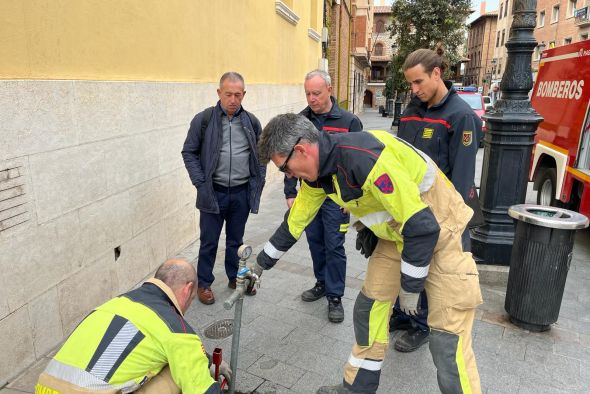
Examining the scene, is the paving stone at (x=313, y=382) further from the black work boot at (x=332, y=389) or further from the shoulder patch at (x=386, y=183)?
the shoulder patch at (x=386, y=183)

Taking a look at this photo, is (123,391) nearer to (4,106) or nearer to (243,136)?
(4,106)

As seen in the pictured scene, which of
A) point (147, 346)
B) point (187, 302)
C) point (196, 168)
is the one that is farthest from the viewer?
point (196, 168)

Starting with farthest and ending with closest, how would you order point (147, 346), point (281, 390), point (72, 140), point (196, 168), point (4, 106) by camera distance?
point (196, 168) < point (72, 140) < point (281, 390) < point (4, 106) < point (147, 346)

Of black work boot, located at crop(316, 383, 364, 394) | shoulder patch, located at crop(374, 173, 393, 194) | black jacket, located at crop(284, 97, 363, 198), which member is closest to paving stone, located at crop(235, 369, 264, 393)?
black work boot, located at crop(316, 383, 364, 394)

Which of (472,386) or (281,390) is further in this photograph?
(281,390)

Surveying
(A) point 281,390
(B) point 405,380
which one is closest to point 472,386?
(B) point 405,380

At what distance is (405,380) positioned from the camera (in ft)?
9.88

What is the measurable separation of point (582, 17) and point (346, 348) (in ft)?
117

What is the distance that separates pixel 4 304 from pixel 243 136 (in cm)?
215

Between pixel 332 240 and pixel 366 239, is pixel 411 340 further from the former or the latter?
pixel 366 239

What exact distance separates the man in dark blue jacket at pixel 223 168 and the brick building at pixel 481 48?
2426 inches

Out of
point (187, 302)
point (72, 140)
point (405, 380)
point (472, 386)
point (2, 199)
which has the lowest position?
point (405, 380)

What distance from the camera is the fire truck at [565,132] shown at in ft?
19.4

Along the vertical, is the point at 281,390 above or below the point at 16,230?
below
